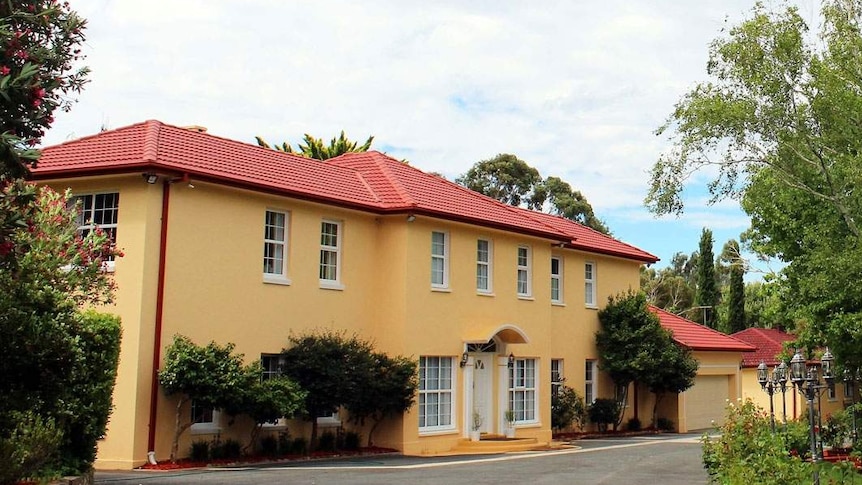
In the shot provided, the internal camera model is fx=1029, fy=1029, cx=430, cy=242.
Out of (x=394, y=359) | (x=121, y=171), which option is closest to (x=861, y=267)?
(x=394, y=359)

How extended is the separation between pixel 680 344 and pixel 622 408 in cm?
348

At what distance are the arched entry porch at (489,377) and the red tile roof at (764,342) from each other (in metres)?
22.6

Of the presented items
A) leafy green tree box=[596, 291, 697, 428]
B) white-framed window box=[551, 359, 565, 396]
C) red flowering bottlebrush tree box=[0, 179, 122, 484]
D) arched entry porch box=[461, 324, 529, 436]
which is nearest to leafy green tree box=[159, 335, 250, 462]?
red flowering bottlebrush tree box=[0, 179, 122, 484]

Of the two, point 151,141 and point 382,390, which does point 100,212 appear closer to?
point 151,141

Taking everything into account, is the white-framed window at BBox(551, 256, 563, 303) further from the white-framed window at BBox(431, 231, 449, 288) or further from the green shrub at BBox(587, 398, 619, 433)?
the white-framed window at BBox(431, 231, 449, 288)

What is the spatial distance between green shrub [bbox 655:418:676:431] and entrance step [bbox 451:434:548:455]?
32.3 ft

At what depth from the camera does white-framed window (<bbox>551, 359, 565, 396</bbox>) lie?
1307 inches

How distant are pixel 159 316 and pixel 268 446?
163 inches

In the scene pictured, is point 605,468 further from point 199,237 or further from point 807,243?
point 199,237

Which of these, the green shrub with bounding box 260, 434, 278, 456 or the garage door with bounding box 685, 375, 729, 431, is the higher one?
the garage door with bounding box 685, 375, 729, 431

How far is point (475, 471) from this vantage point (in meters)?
20.7

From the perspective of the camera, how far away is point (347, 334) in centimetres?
2523

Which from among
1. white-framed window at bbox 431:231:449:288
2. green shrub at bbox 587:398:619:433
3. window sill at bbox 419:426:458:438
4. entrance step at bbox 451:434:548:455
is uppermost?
white-framed window at bbox 431:231:449:288

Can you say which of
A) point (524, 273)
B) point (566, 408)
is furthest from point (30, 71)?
point (566, 408)
